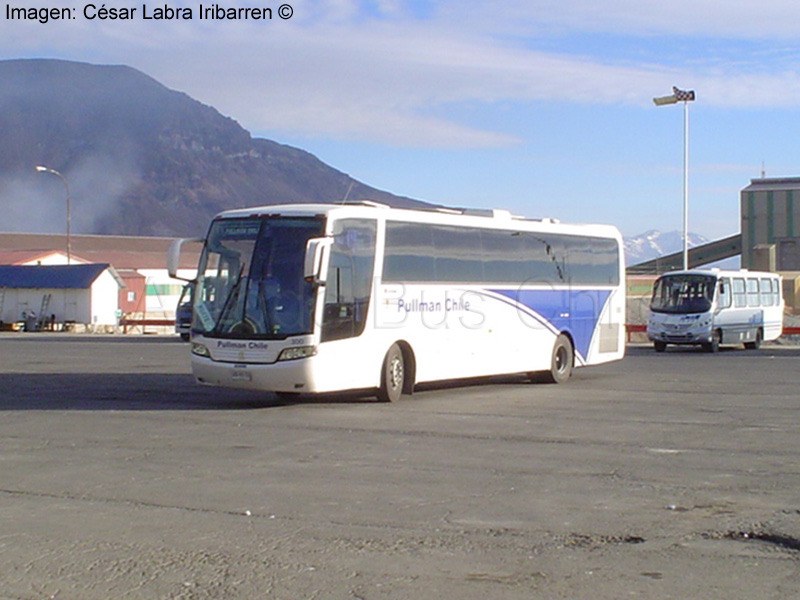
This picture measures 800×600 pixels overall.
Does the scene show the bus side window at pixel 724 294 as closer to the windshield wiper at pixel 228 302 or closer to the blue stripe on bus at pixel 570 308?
the blue stripe on bus at pixel 570 308

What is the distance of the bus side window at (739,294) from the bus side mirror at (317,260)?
24.2 metres

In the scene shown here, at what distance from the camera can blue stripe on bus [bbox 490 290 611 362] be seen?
20.6 meters

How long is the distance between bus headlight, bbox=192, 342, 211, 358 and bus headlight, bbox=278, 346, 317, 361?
134cm

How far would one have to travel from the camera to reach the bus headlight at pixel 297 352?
15586 millimetres

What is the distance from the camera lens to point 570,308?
2177 centimetres

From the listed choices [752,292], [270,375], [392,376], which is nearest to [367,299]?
[392,376]

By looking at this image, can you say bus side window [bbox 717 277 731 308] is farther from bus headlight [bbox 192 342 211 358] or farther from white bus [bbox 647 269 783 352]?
bus headlight [bbox 192 342 211 358]

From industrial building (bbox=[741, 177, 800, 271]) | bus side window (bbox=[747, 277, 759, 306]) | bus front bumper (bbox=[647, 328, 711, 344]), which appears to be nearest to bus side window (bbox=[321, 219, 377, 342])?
bus front bumper (bbox=[647, 328, 711, 344])

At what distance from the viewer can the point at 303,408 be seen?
645 inches

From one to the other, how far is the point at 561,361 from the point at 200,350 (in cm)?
818

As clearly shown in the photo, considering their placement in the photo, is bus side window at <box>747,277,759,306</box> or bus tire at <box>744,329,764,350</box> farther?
bus tire at <box>744,329,764,350</box>

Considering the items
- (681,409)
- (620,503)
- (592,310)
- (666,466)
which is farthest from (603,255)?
(620,503)

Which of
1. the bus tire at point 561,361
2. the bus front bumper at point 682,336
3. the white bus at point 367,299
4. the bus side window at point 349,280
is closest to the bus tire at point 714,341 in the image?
the bus front bumper at point 682,336

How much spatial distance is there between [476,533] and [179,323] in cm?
3665
